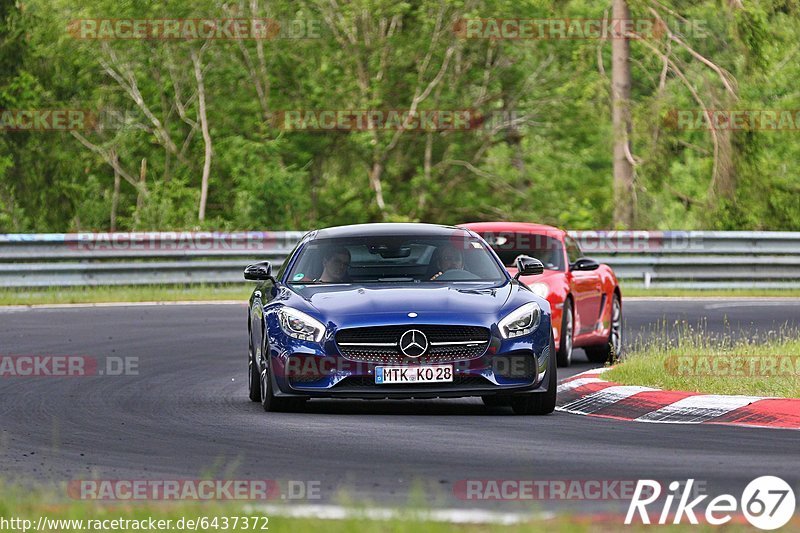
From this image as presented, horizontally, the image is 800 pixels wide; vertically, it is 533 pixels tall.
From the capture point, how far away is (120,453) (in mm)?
9883

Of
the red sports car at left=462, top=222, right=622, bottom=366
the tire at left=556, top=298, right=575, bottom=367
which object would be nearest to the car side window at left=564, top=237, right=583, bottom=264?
the red sports car at left=462, top=222, right=622, bottom=366

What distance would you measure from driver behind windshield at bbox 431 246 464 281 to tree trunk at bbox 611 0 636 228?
24.1 metres

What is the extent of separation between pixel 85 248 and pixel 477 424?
54.0ft

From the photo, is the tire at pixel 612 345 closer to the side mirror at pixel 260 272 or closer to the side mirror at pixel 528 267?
the side mirror at pixel 528 267

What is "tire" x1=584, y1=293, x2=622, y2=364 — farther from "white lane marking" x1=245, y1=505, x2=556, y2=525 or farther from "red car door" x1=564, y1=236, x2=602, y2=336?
"white lane marking" x1=245, y1=505, x2=556, y2=525
